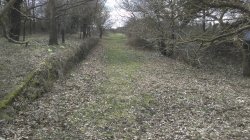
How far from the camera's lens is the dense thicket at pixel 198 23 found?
43.7 ft

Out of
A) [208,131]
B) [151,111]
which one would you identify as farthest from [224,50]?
[208,131]

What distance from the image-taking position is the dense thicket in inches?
524

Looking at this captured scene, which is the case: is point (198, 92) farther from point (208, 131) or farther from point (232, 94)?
point (208, 131)

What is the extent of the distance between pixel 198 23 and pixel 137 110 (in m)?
11.0

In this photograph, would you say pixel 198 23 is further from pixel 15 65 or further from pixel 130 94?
pixel 15 65

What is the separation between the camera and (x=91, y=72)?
22.2 metres

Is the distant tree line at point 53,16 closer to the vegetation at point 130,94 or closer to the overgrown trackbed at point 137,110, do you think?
the vegetation at point 130,94

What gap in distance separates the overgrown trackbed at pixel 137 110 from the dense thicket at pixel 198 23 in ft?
7.14

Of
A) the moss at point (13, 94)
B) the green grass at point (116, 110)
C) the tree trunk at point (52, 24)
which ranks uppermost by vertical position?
the tree trunk at point (52, 24)

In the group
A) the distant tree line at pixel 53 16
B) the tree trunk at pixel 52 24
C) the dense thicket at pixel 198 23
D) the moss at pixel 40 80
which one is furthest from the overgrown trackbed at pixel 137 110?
the tree trunk at pixel 52 24

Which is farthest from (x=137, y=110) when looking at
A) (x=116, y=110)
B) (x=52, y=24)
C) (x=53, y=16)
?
(x=52, y=24)

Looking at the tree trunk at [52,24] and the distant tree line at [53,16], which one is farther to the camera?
the tree trunk at [52,24]

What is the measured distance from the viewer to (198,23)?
22.2m

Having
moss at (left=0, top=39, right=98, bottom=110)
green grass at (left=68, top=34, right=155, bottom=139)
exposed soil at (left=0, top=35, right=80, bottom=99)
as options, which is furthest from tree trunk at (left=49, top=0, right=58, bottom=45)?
green grass at (left=68, top=34, right=155, bottom=139)
